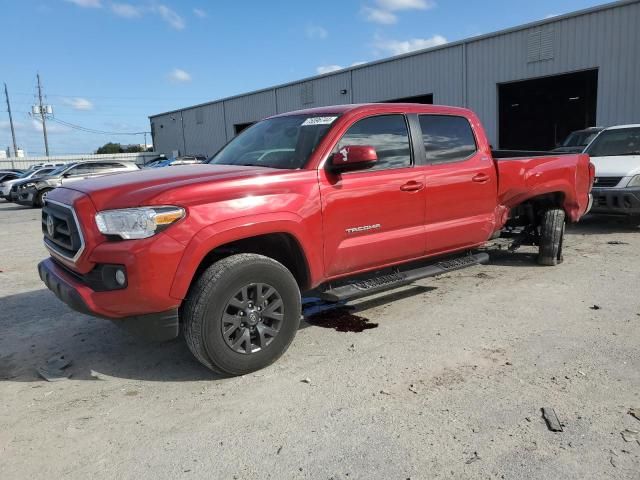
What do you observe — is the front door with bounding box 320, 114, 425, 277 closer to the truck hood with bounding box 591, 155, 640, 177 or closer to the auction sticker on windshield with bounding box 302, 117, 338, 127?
the auction sticker on windshield with bounding box 302, 117, 338, 127

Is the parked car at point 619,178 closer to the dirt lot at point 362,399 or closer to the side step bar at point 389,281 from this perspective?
the dirt lot at point 362,399

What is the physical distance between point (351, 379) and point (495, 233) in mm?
3065

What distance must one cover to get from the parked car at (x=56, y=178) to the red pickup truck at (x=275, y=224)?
15401 millimetres

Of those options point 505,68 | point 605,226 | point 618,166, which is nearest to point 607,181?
point 618,166

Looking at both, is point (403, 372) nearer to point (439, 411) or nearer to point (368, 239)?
point (439, 411)

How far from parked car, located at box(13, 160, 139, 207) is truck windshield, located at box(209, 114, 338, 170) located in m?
14.8

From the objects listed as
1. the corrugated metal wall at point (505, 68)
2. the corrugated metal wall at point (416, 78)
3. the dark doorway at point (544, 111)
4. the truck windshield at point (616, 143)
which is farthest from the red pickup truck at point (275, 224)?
the dark doorway at point (544, 111)

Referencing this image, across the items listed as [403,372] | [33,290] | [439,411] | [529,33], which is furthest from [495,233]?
[529,33]

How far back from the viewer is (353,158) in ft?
12.8

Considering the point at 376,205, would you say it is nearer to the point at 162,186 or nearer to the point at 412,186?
the point at 412,186

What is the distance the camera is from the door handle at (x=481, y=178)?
207 inches

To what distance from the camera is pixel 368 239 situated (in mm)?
4359

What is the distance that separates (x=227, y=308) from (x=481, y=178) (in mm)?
3096

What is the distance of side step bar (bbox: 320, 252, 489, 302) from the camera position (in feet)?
13.8
